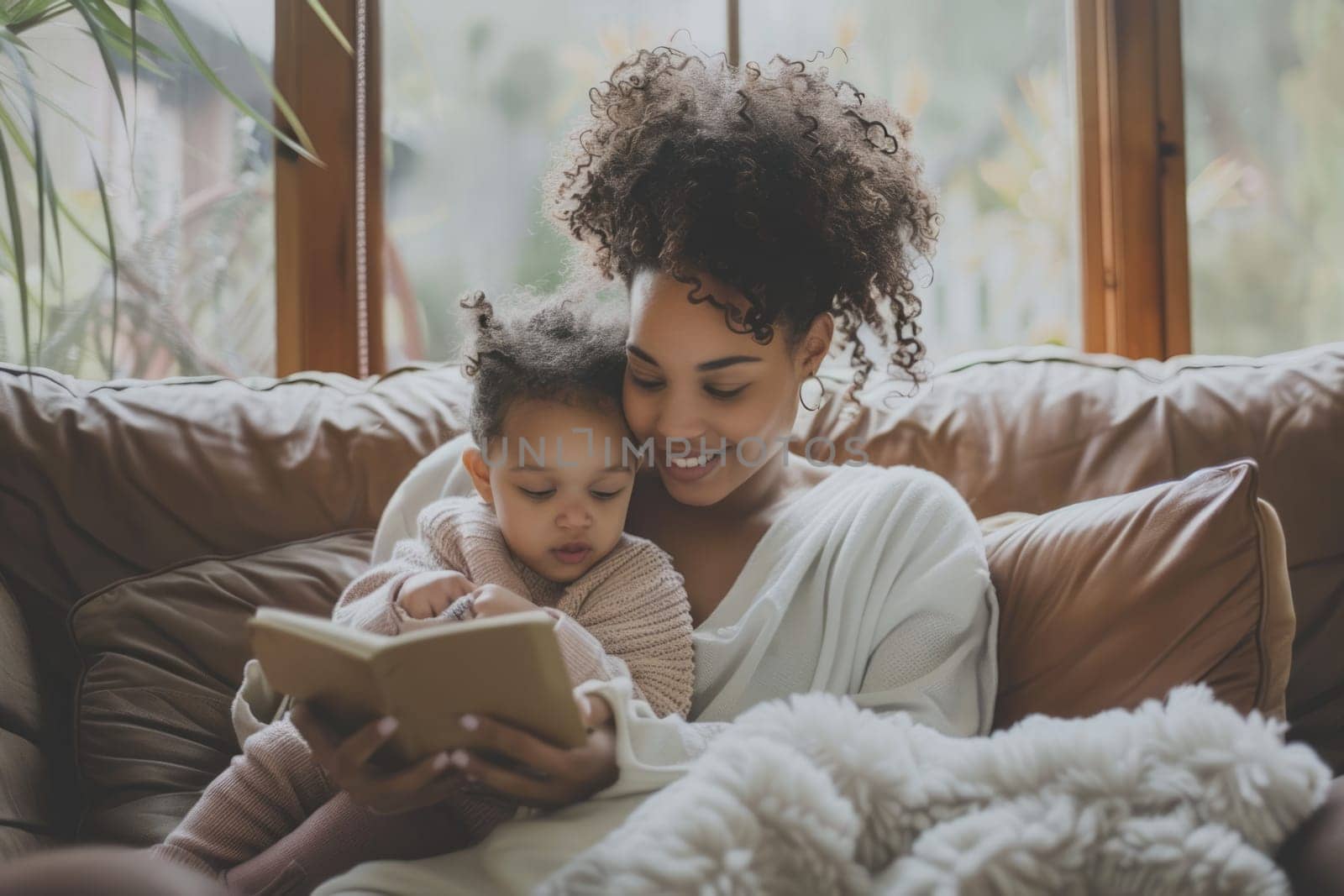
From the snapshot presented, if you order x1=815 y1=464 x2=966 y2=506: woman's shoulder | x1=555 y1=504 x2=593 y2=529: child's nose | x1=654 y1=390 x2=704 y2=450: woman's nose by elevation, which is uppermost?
x1=654 y1=390 x2=704 y2=450: woman's nose

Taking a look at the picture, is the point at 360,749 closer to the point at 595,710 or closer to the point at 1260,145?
the point at 595,710

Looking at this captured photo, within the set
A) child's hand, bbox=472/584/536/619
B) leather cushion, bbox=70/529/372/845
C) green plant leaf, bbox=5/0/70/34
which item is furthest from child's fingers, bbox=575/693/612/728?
green plant leaf, bbox=5/0/70/34

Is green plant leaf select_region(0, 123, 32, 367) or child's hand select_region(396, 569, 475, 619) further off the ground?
green plant leaf select_region(0, 123, 32, 367)

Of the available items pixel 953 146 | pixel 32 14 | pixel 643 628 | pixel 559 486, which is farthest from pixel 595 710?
pixel 953 146

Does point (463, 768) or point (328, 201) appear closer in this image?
point (463, 768)

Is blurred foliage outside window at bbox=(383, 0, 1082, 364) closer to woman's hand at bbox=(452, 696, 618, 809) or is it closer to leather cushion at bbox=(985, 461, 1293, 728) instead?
leather cushion at bbox=(985, 461, 1293, 728)

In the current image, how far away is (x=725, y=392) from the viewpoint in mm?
1516

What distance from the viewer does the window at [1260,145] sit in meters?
2.84

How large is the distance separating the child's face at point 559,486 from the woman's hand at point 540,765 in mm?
321

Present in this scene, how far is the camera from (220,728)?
5.50ft

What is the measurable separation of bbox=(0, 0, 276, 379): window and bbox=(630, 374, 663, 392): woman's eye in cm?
154

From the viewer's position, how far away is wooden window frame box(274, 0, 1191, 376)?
107 inches

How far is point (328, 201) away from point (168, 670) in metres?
1.40

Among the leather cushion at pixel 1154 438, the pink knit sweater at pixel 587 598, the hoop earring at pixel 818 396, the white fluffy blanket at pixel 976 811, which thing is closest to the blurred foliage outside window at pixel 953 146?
the leather cushion at pixel 1154 438
